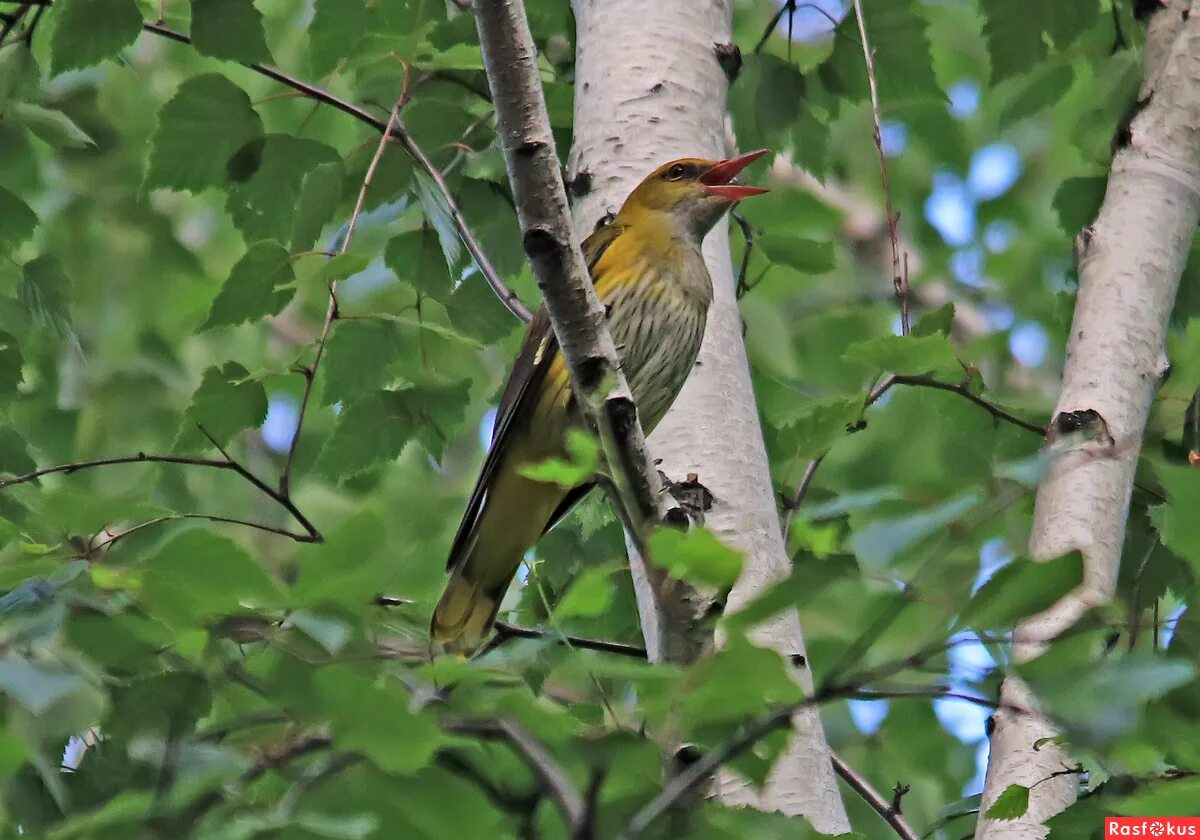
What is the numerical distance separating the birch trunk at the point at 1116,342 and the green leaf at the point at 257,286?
1.46m

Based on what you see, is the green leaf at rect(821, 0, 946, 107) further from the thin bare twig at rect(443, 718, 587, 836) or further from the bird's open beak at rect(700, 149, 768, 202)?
the thin bare twig at rect(443, 718, 587, 836)

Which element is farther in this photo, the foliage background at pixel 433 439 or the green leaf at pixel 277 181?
the green leaf at pixel 277 181

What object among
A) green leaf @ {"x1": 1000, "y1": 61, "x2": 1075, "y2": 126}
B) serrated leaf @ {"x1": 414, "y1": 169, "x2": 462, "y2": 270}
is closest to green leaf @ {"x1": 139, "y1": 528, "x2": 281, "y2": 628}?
serrated leaf @ {"x1": 414, "y1": 169, "x2": 462, "y2": 270}

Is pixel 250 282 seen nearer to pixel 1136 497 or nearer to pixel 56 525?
pixel 56 525

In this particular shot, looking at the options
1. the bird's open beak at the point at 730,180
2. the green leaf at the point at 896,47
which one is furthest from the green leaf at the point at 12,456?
the green leaf at the point at 896,47

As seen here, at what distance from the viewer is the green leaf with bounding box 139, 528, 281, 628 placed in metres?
1.38

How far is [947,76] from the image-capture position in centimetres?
621

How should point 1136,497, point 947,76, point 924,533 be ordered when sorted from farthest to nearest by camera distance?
point 947,76, point 1136,497, point 924,533

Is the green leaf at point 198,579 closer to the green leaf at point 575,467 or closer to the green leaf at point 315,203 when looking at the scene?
the green leaf at point 575,467

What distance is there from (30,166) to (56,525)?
7.13 ft

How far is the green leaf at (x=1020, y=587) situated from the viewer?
1.22m

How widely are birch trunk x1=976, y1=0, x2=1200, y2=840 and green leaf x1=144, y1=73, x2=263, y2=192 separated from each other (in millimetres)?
1839

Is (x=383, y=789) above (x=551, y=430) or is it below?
below

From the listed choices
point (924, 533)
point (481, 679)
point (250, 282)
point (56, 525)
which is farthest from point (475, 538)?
point (924, 533)
